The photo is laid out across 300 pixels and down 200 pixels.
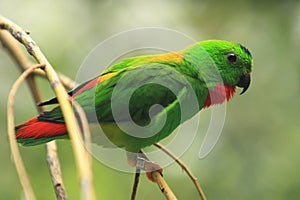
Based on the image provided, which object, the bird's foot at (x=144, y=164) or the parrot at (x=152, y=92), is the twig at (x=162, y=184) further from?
the parrot at (x=152, y=92)

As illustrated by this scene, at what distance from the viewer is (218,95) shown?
1.47 meters

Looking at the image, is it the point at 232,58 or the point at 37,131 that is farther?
the point at 232,58

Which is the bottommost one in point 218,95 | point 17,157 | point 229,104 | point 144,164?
point 229,104

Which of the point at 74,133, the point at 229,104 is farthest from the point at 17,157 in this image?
the point at 229,104

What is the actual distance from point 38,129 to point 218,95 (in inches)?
21.1

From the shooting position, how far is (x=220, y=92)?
147 centimetres

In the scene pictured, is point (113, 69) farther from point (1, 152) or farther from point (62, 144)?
point (1, 152)

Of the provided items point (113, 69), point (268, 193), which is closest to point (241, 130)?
point (268, 193)

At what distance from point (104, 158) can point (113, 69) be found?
225 millimetres

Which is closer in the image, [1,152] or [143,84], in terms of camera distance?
[143,84]

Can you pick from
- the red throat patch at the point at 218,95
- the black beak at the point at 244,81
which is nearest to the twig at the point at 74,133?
the red throat patch at the point at 218,95

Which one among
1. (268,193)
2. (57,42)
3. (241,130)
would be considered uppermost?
(57,42)

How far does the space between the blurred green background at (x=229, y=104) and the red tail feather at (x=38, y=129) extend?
46.8 inches

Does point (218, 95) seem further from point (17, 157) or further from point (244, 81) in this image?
point (17, 157)
